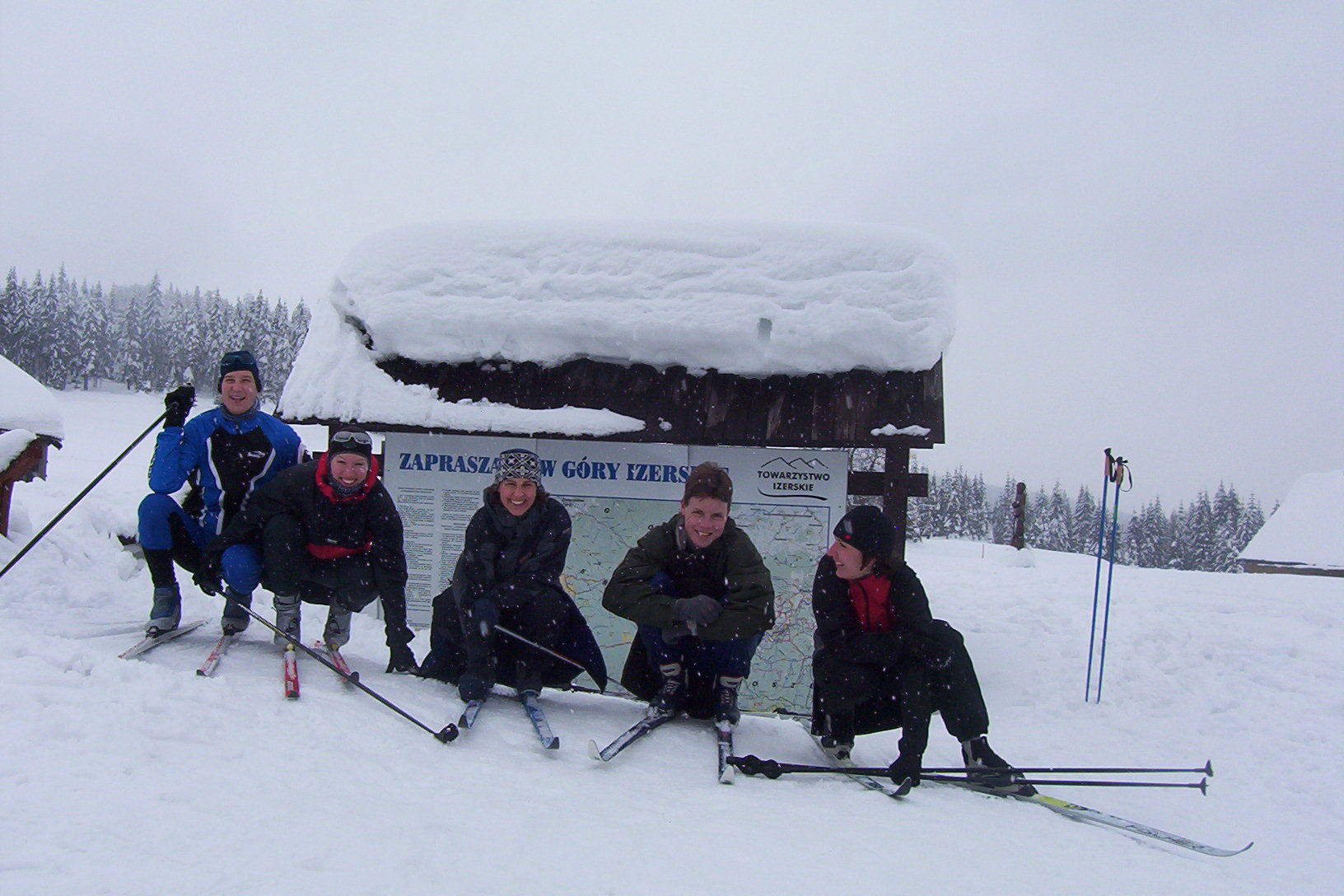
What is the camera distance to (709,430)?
7426 millimetres

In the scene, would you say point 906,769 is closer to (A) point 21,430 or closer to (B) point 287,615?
(B) point 287,615

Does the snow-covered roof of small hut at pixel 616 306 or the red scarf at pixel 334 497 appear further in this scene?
the snow-covered roof of small hut at pixel 616 306

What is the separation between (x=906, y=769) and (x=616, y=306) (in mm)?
5309

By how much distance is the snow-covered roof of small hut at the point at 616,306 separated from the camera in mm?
7504

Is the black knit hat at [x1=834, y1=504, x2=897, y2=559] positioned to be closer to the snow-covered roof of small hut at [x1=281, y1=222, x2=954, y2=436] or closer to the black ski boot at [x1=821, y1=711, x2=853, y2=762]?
the black ski boot at [x1=821, y1=711, x2=853, y2=762]

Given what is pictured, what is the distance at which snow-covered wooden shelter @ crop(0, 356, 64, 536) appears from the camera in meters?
A: 7.55

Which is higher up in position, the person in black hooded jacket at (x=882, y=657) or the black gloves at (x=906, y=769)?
the person in black hooded jacket at (x=882, y=657)

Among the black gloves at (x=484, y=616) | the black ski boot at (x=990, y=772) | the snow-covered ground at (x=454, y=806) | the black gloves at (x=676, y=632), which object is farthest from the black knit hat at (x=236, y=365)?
the black ski boot at (x=990, y=772)

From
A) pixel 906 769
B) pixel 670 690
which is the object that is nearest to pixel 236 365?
pixel 670 690

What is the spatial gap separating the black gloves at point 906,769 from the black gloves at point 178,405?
4563mm

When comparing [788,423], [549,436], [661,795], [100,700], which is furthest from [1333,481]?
[100,700]

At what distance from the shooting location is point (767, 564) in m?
7.50

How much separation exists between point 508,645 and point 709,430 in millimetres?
3137

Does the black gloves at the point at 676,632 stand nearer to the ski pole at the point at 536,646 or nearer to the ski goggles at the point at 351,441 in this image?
the ski pole at the point at 536,646
